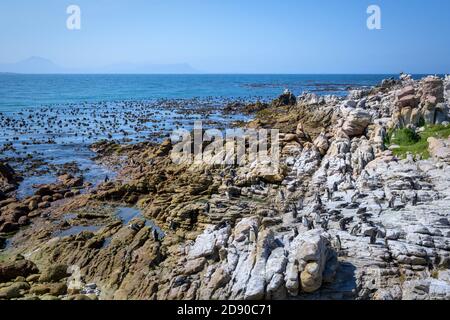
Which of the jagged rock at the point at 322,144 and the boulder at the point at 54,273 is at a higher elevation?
the jagged rock at the point at 322,144

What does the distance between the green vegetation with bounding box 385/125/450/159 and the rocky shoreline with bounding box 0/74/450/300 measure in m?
0.16

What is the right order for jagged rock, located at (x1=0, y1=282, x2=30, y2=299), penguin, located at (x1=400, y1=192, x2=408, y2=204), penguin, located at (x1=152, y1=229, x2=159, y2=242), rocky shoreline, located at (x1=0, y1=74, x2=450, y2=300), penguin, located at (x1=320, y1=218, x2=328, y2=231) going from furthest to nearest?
penguin, located at (x1=152, y1=229, x2=159, y2=242) < penguin, located at (x1=400, y1=192, x2=408, y2=204) < penguin, located at (x1=320, y1=218, x2=328, y2=231) < jagged rock, located at (x1=0, y1=282, x2=30, y2=299) < rocky shoreline, located at (x1=0, y1=74, x2=450, y2=300)

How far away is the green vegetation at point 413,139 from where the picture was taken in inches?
1051

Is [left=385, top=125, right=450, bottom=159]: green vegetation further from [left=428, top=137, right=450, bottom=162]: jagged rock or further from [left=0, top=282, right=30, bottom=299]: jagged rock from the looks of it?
[left=0, top=282, right=30, bottom=299]: jagged rock

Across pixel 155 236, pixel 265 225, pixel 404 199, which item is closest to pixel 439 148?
pixel 404 199

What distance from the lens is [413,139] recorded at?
28703 millimetres

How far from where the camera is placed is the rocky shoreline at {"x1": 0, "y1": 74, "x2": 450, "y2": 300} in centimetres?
1526

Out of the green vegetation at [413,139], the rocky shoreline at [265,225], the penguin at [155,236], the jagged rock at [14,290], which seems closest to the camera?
the rocky shoreline at [265,225]

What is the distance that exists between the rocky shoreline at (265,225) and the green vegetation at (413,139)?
6.2 inches

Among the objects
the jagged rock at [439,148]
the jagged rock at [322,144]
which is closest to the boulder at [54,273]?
the jagged rock at [322,144]

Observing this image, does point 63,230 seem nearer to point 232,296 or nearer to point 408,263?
point 232,296

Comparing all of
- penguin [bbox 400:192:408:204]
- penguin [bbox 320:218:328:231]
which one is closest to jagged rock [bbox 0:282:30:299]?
penguin [bbox 320:218:328:231]

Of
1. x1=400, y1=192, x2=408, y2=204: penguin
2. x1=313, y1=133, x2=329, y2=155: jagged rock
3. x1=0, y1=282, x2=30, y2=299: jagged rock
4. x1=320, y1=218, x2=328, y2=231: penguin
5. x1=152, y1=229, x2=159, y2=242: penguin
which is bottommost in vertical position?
x1=0, y1=282, x2=30, y2=299: jagged rock

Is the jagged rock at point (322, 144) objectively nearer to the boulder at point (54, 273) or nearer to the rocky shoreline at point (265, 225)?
the rocky shoreline at point (265, 225)
